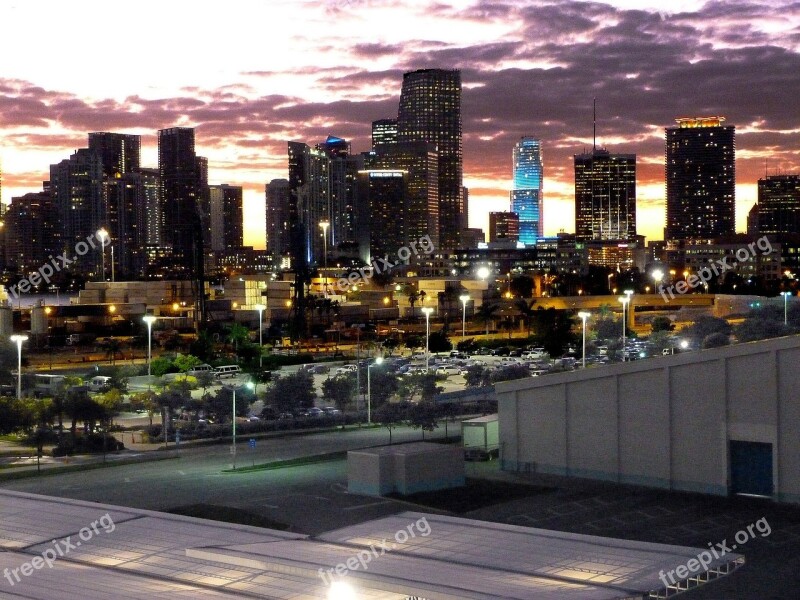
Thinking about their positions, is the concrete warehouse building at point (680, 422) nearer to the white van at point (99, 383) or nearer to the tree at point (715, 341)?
the tree at point (715, 341)

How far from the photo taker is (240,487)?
29.2 meters

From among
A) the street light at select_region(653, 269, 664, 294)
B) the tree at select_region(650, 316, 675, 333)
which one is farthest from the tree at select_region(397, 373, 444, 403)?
the street light at select_region(653, 269, 664, 294)

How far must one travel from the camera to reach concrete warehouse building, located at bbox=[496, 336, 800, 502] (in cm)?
2598

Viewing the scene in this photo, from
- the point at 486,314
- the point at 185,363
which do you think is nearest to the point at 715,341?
the point at 185,363

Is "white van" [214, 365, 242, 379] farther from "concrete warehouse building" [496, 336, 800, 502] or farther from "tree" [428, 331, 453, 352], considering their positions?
"concrete warehouse building" [496, 336, 800, 502]

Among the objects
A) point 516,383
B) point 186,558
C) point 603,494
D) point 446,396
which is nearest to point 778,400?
point 603,494

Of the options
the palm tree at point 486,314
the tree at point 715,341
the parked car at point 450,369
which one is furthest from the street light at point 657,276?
the tree at point 715,341

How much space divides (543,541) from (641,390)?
10.3 m

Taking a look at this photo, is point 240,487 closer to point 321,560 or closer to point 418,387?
point 321,560

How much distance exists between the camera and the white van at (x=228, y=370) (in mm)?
59297

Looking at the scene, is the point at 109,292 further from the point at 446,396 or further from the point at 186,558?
the point at 186,558

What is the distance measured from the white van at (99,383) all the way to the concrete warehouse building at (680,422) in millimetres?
24055

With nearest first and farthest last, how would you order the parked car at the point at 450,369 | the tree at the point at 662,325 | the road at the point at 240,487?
the road at the point at 240,487
the parked car at the point at 450,369
the tree at the point at 662,325

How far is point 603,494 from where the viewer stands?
27.2 meters
